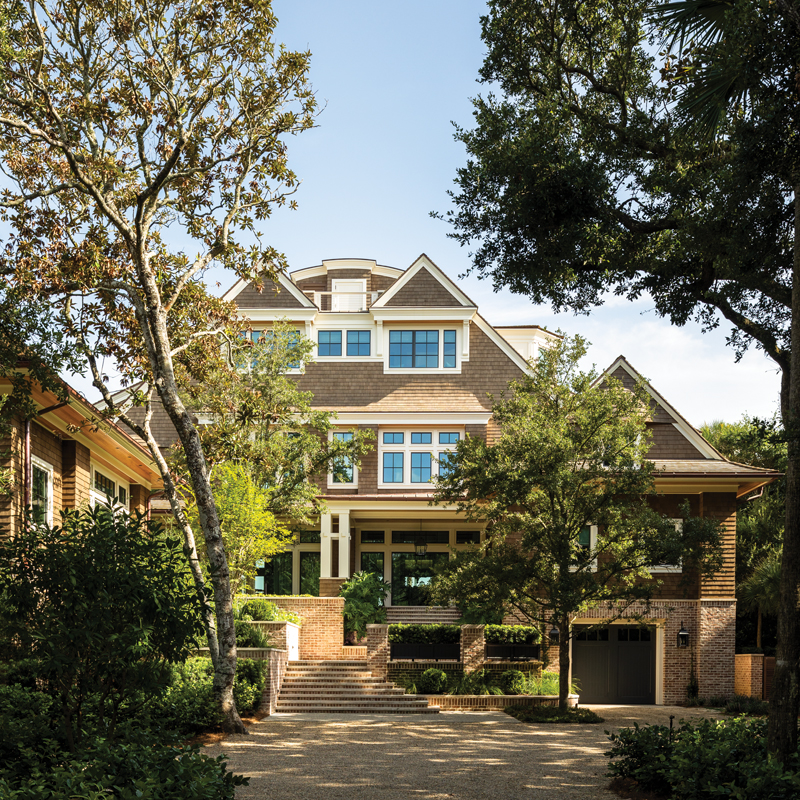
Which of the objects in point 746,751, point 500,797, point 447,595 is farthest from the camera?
point 447,595

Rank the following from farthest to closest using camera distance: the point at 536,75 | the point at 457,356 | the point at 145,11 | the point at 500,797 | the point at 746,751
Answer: the point at 457,356, the point at 145,11, the point at 536,75, the point at 500,797, the point at 746,751

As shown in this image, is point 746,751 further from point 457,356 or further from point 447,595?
point 457,356

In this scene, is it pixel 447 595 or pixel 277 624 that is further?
pixel 277 624

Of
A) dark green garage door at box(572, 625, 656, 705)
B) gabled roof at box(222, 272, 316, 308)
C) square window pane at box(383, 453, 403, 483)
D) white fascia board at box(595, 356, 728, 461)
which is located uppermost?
gabled roof at box(222, 272, 316, 308)

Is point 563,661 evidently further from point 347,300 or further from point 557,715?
point 347,300

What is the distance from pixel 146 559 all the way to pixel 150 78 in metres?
9.25

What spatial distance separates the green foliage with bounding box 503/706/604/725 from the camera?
700 inches

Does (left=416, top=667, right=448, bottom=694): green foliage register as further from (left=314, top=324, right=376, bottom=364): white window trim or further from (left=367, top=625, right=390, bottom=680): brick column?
(left=314, top=324, right=376, bottom=364): white window trim

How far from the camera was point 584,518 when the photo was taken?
18734 mm

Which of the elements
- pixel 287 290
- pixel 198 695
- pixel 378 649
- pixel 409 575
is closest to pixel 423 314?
pixel 287 290

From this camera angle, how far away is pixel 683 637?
2433cm

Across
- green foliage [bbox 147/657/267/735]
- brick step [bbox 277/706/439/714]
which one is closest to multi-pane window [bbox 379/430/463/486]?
brick step [bbox 277/706/439/714]

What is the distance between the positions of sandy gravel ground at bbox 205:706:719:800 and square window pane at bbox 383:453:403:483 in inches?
455

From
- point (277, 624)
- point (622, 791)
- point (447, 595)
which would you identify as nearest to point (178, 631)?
point (622, 791)
